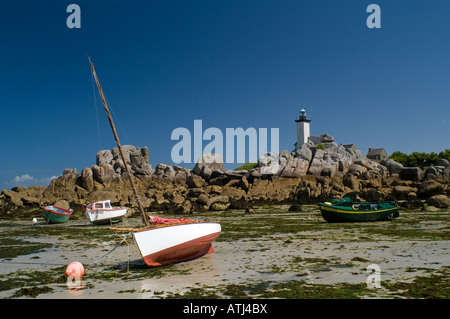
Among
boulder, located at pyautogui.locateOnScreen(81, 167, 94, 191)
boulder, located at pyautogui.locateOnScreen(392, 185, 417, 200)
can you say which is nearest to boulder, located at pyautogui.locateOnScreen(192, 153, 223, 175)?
boulder, located at pyautogui.locateOnScreen(81, 167, 94, 191)

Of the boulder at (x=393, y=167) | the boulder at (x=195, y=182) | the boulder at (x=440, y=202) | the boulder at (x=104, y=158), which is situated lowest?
the boulder at (x=440, y=202)

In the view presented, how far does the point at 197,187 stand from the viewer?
6394cm

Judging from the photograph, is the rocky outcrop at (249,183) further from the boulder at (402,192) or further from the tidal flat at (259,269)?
the tidal flat at (259,269)

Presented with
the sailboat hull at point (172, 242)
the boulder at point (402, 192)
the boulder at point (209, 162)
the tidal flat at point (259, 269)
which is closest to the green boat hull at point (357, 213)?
the tidal flat at point (259, 269)

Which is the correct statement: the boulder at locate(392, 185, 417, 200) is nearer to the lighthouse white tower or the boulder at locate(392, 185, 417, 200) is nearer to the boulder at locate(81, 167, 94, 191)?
the boulder at locate(81, 167, 94, 191)

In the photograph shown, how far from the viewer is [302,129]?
383 feet

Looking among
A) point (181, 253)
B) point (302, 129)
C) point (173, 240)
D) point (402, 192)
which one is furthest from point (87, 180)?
point (302, 129)

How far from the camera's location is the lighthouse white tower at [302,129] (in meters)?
116

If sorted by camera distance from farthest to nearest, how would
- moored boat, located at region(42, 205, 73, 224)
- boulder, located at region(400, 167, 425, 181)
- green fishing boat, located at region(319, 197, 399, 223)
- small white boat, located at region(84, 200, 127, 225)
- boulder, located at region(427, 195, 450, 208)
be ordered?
boulder, located at region(400, 167, 425, 181)
boulder, located at region(427, 195, 450, 208)
moored boat, located at region(42, 205, 73, 224)
small white boat, located at region(84, 200, 127, 225)
green fishing boat, located at region(319, 197, 399, 223)

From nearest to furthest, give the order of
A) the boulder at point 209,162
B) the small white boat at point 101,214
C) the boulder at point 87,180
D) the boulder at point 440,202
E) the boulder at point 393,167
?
the small white boat at point 101,214 < the boulder at point 440,202 < the boulder at point 87,180 < the boulder at point 393,167 < the boulder at point 209,162

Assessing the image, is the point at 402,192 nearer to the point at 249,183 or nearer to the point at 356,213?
the point at 249,183

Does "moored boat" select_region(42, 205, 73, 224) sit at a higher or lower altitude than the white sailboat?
lower

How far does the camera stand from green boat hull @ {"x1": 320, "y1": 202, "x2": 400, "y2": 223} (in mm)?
28109

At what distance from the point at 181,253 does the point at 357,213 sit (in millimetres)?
17373
